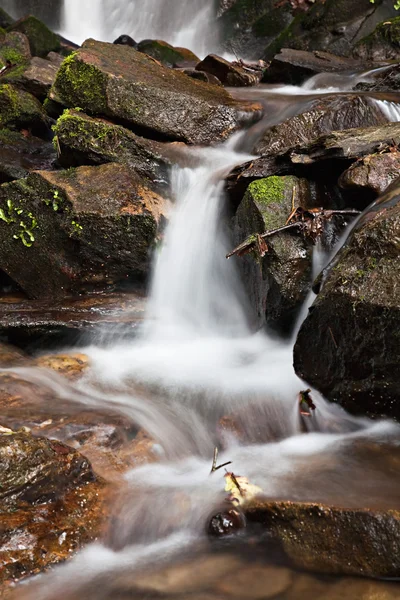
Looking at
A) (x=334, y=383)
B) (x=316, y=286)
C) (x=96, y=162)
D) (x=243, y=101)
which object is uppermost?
(x=243, y=101)

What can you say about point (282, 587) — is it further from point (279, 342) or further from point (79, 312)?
point (79, 312)

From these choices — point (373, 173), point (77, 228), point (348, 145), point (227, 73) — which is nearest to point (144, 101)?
point (77, 228)

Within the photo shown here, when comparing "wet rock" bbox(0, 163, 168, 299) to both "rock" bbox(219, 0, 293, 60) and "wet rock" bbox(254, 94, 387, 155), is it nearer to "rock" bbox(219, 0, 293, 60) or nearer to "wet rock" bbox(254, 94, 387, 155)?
"wet rock" bbox(254, 94, 387, 155)

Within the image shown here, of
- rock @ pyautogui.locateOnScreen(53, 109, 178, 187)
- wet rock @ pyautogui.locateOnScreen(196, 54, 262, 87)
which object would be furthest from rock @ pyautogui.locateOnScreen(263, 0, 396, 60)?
rock @ pyautogui.locateOnScreen(53, 109, 178, 187)

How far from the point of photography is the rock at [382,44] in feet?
38.8

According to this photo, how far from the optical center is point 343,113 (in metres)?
7.20

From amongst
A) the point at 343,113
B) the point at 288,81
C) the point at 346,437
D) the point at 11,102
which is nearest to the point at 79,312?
the point at 346,437

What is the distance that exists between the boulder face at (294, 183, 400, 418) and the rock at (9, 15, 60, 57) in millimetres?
13819

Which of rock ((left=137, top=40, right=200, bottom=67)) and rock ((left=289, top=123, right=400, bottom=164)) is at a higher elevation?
rock ((left=137, top=40, right=200, bottom=67))

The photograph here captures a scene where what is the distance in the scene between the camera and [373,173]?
453 cm

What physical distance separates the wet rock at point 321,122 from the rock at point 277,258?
82.2 inches

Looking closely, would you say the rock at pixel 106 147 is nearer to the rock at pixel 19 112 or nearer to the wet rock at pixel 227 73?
the rock at pixel 19 112

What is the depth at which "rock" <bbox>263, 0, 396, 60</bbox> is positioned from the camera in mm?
13281

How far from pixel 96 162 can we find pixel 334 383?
4.60m
